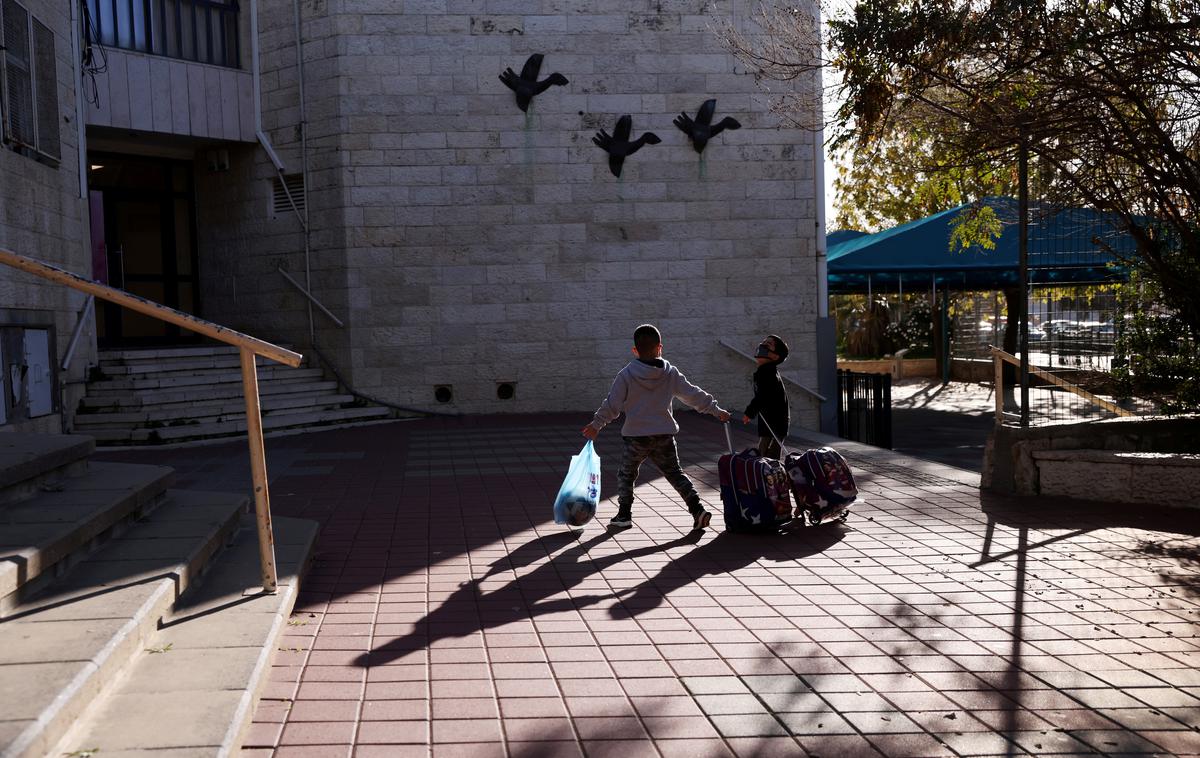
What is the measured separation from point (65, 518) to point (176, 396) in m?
8.73

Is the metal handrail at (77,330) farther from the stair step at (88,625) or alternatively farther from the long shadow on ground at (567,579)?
the long shadow on ground at (567,579)

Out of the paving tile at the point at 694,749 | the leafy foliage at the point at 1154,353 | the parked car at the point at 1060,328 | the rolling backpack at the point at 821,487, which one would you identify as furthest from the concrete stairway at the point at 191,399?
the paving tile at the point at 694,749

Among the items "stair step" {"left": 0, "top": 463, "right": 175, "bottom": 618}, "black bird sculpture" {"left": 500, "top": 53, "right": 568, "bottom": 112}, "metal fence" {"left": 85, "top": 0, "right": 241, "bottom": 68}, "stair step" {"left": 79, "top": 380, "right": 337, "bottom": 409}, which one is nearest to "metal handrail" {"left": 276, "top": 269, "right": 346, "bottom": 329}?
"stair step" {"left": 79, "top": 380, "right": 337, "bottom": 409}

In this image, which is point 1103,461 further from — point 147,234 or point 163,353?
point 147,234

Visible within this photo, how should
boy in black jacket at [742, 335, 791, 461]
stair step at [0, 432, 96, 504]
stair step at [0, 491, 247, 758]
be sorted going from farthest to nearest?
boy in black jacket at [742, 335, 791, 461] → stair step at [0, 432, 96, 504] → stair step at [0, 491, 247, 758]

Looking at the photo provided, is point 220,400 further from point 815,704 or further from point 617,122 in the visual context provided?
point 815,704

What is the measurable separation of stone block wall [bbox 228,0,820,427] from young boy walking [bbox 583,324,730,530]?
830 centimetres

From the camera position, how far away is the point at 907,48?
7633 millimetres

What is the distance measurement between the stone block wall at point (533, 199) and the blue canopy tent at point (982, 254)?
256 centimetres

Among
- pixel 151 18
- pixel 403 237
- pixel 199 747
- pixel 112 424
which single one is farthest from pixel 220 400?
pixel 199 747

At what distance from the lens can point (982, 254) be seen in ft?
60.1

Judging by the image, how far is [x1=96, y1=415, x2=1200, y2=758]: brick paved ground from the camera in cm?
380

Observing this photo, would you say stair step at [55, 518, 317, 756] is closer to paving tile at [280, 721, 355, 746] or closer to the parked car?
paving tile at [280, 721, 355, 746]

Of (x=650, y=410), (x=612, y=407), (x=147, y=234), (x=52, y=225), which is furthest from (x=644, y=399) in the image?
(x=147, y=234)
